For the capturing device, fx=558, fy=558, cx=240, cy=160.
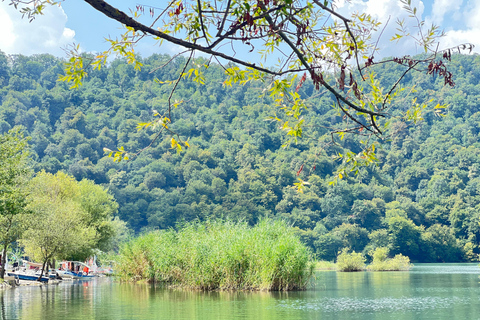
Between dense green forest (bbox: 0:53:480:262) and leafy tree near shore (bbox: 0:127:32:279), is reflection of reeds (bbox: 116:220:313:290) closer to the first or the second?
Result: leafy tree near shore (bbox: 0:127:32:279)

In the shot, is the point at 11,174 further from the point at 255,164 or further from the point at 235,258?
the point at 255,164

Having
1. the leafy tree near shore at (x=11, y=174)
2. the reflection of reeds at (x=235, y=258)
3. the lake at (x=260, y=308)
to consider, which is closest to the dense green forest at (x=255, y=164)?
the leafy tree near shore at (x=11, y=174)

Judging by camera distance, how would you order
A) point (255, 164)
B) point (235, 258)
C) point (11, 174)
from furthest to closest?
1. point (255, 164)
2. point (11, 174)
3. point (235, 258)

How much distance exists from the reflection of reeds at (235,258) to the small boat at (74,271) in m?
24.7

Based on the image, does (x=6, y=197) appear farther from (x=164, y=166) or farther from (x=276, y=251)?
(x=164, y=166)

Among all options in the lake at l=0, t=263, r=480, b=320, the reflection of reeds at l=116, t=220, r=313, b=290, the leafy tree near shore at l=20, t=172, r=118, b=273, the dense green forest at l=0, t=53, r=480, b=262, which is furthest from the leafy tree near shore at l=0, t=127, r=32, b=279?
the dense green forest at l=0, t=53, r=480, b=262

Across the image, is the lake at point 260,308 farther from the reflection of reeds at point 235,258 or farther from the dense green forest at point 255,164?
the dense green forest at point 255,164

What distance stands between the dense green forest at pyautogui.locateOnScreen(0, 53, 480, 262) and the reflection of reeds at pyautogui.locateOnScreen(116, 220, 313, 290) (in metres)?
60.1

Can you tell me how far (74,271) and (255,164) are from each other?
71663mm

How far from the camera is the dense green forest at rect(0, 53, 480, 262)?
323ft

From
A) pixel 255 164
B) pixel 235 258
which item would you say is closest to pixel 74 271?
pixel 235 258

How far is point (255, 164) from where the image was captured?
124312 millimetres

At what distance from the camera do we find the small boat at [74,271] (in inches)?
2060

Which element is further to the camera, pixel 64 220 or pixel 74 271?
pixel 74 271
